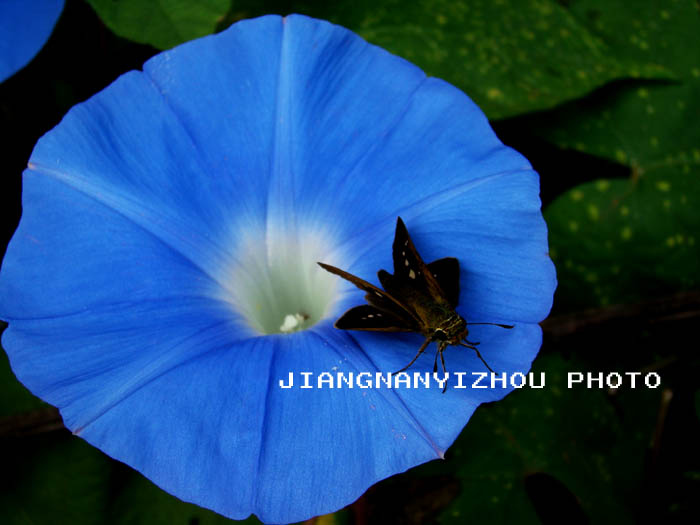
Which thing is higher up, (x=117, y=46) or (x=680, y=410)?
(x=117, y=46)

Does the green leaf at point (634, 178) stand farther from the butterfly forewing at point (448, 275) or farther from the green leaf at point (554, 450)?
the butterfly forewing at point (448, 275)

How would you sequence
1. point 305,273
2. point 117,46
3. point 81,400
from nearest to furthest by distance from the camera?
point 81,400 < point 305,273 < point 117,46

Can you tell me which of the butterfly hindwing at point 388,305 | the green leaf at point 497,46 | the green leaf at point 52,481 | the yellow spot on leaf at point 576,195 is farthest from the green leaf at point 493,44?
the green leaf at point 52,481

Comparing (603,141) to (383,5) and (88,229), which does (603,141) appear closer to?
(383,5)

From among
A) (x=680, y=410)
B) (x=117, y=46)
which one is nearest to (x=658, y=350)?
(x=680, y=410)

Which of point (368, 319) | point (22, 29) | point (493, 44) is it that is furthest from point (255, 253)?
point (493, 44)

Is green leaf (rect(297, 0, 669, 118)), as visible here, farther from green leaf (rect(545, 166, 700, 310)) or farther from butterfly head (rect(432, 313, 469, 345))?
butterfly head (rect(432, 313, 469, 345))

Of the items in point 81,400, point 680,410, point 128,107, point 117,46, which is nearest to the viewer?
point 81,400
